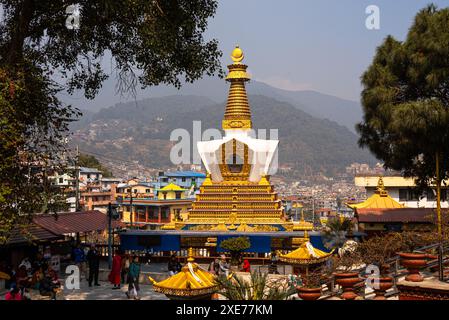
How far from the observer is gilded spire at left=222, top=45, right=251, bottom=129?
3981cm

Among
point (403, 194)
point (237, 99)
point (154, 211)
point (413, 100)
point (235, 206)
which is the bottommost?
point (154, 211)

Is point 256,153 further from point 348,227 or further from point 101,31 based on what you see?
point 101,31

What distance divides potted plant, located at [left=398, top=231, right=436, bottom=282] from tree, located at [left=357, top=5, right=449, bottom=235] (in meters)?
1.88

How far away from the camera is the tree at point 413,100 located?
56.3 ft

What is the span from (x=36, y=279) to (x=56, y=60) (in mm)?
6995

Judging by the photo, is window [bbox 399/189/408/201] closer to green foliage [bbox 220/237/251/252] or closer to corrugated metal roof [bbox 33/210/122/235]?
green foliage [bbox 220/237/251/252]

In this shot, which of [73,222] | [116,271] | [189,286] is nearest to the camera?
[189,286]

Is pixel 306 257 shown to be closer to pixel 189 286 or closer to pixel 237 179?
pixel 189 286

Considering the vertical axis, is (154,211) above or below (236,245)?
above

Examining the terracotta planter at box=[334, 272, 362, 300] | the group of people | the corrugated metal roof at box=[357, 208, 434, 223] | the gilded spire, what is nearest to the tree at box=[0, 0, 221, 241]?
the group of people

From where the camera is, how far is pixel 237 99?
40344mm

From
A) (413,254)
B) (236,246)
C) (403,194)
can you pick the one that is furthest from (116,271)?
(403,194)

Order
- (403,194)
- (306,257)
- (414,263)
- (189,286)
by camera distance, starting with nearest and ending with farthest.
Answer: (414,263)
(189,286)
(306,257)
(403,194)

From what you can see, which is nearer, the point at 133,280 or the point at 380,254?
the point at 133,280
